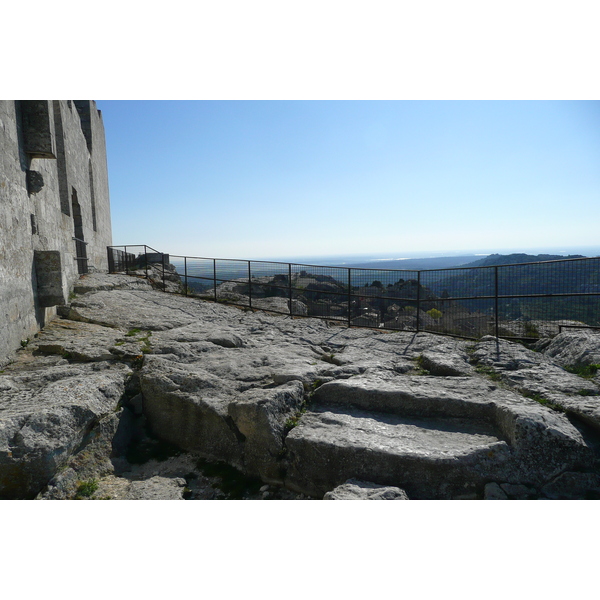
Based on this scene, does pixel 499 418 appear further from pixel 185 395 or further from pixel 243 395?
pixel 185 395

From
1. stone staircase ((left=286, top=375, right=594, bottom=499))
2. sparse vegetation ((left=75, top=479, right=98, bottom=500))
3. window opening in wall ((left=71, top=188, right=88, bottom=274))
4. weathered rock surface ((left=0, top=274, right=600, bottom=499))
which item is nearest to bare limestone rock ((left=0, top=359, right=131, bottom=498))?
weathered rock surface ((left=0, top=274, right=600, bottom=499))

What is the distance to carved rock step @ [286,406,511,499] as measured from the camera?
10.7 feet

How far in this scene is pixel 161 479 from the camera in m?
3.69

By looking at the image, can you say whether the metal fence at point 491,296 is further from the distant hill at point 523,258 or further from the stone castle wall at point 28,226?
the stone castle wall at point 28,226

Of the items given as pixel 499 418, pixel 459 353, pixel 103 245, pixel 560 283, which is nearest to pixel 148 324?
pixel 459 353

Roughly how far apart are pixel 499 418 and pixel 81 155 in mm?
14093

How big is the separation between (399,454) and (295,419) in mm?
1117

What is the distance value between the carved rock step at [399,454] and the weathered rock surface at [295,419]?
1cm

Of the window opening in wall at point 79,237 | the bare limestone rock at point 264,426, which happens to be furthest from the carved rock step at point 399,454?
the window opening in wall at point 79,237

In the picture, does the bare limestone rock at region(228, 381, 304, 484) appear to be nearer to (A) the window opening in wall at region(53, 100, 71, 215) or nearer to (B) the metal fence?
(B) the metal fence

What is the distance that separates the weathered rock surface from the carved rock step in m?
0.01

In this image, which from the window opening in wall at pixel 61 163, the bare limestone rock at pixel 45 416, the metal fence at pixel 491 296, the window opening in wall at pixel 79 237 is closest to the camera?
the bare limestone rock at pixel 45 416

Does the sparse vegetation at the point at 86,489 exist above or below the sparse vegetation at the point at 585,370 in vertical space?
below

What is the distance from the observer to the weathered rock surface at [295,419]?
3295 millimetres
